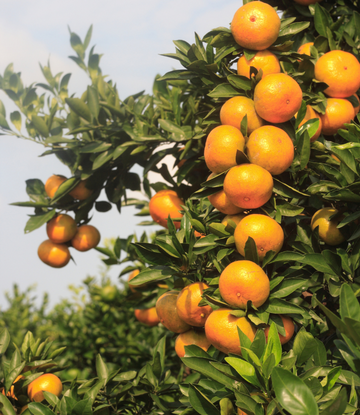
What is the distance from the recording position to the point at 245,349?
45.5 inches

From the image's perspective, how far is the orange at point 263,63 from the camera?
163cm

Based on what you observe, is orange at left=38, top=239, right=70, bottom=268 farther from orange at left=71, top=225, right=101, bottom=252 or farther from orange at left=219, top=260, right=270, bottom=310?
orange at left=219, top=260, right=270, bottom=310

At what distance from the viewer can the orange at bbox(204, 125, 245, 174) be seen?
1.43m

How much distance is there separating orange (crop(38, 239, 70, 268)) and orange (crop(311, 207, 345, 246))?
159 cm

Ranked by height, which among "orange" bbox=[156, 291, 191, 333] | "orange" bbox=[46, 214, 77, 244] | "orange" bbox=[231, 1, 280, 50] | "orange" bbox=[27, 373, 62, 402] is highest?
"orange" bbox=[231, 1, 280, 50]

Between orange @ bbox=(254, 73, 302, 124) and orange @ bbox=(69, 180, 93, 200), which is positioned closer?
orange @ bbox=(254, 73, 302, 124)

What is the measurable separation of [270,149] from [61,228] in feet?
5.07

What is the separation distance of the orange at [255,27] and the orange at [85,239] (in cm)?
150

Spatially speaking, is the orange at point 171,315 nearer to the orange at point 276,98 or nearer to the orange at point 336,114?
the orange at point 276,98

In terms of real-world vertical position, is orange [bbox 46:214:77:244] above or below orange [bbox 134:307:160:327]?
above

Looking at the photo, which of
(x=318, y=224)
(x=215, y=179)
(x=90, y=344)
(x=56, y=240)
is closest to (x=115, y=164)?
(x=56, y=240)

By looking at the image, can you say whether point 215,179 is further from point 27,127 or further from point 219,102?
point 27,127

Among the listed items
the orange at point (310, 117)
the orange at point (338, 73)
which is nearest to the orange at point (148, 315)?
the orange at point (310, 117)

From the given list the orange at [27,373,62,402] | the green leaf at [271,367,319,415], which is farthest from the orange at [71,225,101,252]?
the green leaf at [271,367,319,415]
